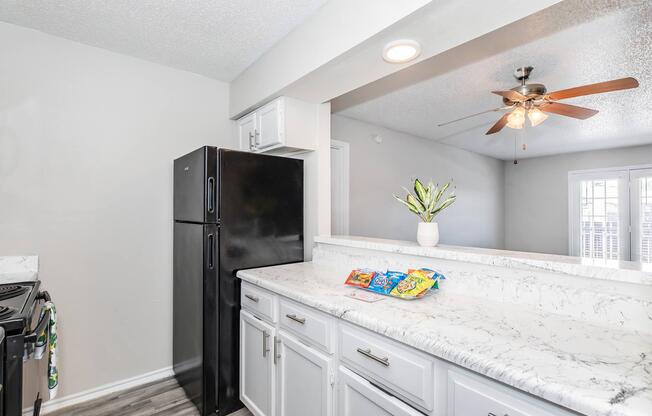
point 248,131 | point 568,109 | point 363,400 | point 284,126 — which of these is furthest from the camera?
point 248,131

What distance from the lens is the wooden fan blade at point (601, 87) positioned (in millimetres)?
2025

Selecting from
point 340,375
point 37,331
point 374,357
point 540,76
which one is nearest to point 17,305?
point 37,331

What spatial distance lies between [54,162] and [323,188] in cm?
178

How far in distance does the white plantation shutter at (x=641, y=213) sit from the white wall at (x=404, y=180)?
6.53ft

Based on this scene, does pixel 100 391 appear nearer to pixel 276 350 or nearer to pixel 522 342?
pixel 276 350

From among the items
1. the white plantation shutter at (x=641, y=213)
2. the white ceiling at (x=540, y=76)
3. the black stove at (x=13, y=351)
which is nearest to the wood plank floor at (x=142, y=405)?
the black stove at (x=13, y=351)

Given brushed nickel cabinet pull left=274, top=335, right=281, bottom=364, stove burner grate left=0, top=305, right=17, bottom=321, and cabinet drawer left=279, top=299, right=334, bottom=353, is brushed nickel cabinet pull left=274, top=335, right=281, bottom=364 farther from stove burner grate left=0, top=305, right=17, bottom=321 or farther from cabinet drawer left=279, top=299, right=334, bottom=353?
stove burner grate left=0, top=305, right=17, bottom=321

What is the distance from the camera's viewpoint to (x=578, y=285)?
1203mm

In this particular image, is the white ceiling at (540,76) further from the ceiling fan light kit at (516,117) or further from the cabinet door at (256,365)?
the cabinet door at (256,365)

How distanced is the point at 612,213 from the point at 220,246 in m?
6.32

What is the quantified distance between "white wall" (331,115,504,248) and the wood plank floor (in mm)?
2160

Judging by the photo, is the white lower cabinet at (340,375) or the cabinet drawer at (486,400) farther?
the white lower cabinet at (340,375)

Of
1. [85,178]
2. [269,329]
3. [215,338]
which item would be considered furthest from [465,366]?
[85,178]

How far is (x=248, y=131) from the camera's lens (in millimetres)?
2709
